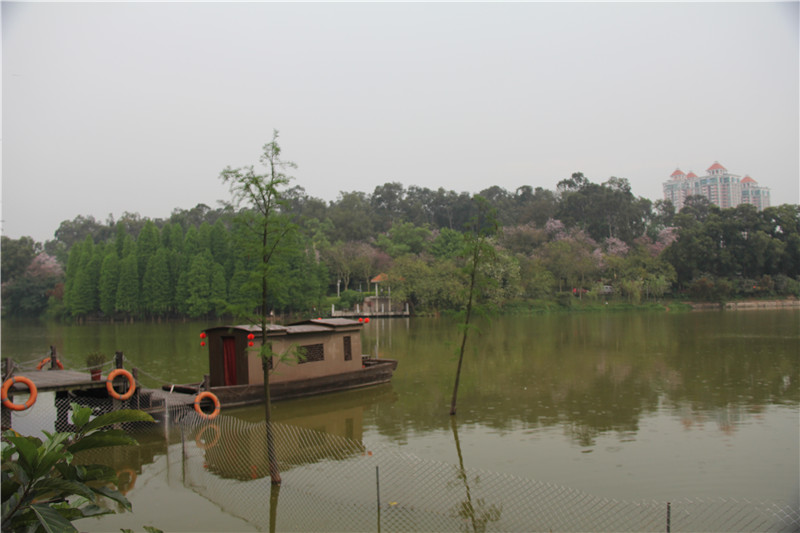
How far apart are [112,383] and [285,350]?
4718 mm

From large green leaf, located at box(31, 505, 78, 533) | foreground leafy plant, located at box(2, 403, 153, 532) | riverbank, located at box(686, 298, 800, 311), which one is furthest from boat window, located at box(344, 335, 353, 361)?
riverbank, located at box(686, 298, 800, 311)

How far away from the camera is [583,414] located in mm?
14242

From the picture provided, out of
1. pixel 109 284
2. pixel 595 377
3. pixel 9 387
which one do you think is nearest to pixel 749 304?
pixel 595 377

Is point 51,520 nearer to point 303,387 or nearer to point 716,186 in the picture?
point 303,387

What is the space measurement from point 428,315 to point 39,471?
170 feet

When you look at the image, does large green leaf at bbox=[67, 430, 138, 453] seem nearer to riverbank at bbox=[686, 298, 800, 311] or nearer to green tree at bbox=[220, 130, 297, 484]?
green tree at bbox=[220, 130, 297, 484]

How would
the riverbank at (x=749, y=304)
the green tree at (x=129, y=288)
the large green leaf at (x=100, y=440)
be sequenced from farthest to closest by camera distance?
the riverbank at (x=749, y=304), the green tree at (x=129, y=288), the large green leaf at (x=100, y=440)

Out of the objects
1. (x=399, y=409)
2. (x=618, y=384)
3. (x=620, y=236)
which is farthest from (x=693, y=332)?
(x=620, y=236)

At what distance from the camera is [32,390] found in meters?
11.5

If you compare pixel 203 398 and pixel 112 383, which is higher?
pixel 112 383

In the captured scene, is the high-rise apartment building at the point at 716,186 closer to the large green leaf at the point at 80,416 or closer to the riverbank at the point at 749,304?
the riverbank at the point at 749,304

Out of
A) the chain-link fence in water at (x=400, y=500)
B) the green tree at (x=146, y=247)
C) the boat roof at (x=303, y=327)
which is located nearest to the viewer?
the chain-link fence in water at (x=400, y=500)

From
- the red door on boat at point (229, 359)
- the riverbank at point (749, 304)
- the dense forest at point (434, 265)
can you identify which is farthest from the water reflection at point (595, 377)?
the riverbank at point (749, 304)

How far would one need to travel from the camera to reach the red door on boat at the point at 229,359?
16203 millimetres
